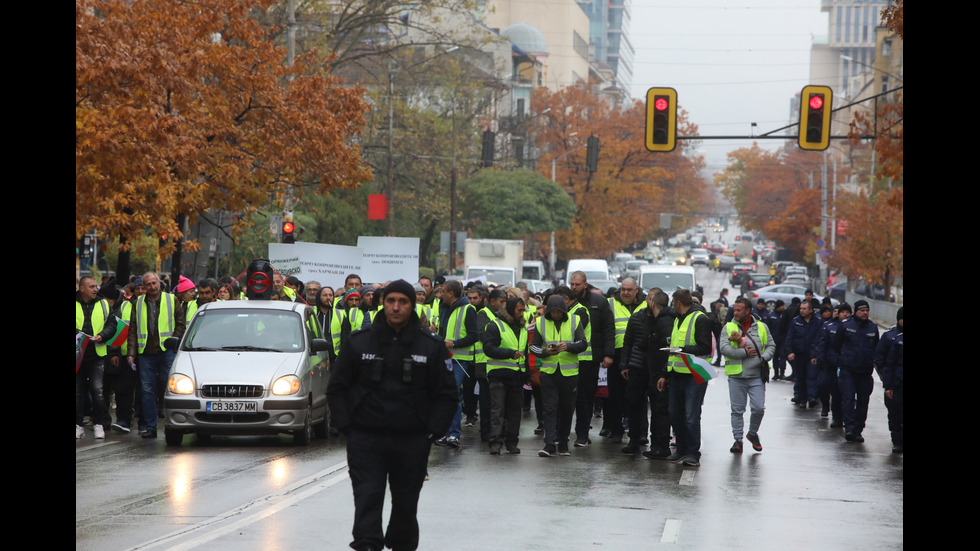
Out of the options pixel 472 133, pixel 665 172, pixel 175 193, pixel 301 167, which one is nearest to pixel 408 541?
pixel 175 193

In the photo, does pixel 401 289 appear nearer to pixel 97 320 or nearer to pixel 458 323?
pixel 458 323

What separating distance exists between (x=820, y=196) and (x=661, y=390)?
80698 millimetres

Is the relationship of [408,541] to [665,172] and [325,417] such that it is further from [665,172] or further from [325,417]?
[665,172]

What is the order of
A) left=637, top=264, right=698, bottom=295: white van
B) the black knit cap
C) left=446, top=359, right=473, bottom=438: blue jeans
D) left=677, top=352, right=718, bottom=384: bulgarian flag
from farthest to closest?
left=637, top=264, right=698, bottom=295: white van
left=446, top=359, right=473, bottom=438: blue jeans
left=677, top=352, right=718, bottom=384: bulgarian flag
the black knit cap

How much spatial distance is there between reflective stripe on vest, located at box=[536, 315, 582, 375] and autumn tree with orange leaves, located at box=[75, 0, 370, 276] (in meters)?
6.45

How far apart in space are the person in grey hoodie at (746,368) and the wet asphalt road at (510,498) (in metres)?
0.36

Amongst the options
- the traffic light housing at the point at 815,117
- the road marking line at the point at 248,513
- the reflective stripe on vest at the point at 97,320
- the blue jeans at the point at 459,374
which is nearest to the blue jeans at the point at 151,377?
the reflective stripe on vest at the point at 97,320

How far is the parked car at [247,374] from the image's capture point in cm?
1454

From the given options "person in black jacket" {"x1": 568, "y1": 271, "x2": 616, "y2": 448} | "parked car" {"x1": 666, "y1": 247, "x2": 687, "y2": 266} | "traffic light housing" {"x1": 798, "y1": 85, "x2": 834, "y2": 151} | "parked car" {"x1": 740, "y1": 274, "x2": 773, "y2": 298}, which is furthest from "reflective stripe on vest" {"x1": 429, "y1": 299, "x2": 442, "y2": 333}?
"parked car" {"x1": 666, "y1": 247, "x2": 687, "y2": 266}

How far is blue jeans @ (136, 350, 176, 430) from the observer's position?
15930 millimetres

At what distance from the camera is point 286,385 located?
48.3 feet

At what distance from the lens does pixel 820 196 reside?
92375 millimetres

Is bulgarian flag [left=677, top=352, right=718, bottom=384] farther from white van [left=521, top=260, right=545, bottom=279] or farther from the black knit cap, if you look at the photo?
white van [left=521, top=260, right=545, bottom=279]
